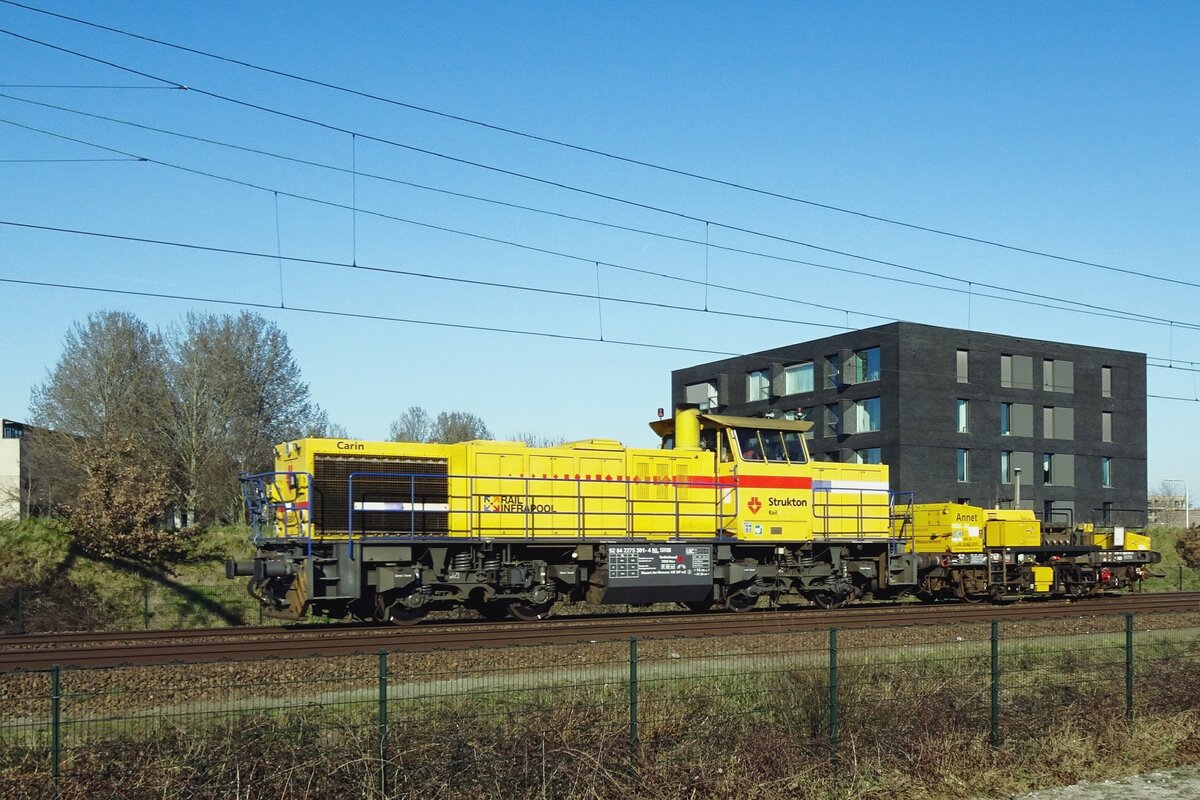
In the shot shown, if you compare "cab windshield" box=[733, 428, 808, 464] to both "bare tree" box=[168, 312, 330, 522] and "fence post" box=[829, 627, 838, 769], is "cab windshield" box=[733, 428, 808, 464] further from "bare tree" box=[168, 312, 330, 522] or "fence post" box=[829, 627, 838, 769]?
"bare tree" box=[168, 312, 330, 522]

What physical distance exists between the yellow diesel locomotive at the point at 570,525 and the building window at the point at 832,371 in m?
38.3

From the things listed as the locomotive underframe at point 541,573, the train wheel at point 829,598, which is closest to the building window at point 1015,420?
the locomotive underframe at point 541,573

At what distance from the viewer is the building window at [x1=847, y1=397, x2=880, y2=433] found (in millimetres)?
61156

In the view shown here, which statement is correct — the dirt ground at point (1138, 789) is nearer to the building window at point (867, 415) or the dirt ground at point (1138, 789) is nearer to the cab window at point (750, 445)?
the cab window at point (750, 445)

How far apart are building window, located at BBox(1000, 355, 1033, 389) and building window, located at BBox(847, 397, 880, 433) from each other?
26.9 feet

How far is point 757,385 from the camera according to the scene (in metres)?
71.8

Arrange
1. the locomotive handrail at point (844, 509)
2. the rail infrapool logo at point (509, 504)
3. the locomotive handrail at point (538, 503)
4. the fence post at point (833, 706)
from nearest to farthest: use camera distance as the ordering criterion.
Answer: the fence post at point (833, 706), the locomotive handrail at point (538, 503), the rail infrapool logo at point (509, 504), the locomotive handrail at point (844, 509)

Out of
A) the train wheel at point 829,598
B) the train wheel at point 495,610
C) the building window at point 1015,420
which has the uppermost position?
the building window at point 1015,420

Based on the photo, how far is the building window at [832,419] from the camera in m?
63.5

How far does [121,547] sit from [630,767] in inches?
1060

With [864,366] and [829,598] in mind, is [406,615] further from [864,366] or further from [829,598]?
[864,366]

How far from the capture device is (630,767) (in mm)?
9680

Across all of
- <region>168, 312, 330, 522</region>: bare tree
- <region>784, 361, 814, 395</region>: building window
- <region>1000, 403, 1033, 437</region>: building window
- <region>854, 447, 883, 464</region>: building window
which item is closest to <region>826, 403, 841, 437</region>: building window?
<region>854, 447, 883, 464</region>: building window

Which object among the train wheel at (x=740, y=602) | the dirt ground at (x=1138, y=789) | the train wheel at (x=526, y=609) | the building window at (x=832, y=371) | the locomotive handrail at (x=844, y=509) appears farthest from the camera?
the building window at (x=832, y=371)
